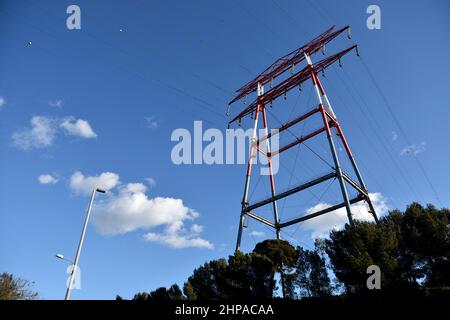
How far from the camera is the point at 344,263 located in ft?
70.0

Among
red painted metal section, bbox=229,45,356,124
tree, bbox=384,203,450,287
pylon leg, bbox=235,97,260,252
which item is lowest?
tree, bbox=384,203,450,287

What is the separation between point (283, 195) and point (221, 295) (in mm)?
10636

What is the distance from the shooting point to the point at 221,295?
2678 cm

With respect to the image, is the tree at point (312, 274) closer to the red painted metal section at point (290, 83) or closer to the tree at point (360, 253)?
the tree at point (360, 253)

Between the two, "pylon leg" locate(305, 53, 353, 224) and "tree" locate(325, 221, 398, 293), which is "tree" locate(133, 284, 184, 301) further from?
"pylon leg" locate(305, 53, 353, 224)

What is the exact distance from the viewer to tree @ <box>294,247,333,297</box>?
29.0 meters

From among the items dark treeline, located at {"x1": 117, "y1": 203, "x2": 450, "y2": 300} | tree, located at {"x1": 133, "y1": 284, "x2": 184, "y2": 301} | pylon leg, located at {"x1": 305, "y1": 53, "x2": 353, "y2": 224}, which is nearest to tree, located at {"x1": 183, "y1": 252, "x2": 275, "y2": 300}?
dark treeline, located at {"x1": 117, "y1": 203, "x2": 450, "y2": 300}

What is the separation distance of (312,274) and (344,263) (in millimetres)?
9671

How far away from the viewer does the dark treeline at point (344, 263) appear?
2112 cm

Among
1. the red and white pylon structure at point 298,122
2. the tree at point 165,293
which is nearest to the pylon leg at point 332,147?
the red and white pylon structure at point 298,122

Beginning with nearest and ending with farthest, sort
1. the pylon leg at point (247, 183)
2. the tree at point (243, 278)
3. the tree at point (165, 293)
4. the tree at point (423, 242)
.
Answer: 1. the tree at point (243, 278)
2. the tree at point (423, 242)
3. the pylon leg at point (247, 183)
4. the tree at point (165, 293)

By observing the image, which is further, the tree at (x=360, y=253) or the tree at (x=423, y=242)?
the tree at (x=423, y=242)

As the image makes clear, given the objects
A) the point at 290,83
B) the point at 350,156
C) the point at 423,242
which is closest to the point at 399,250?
the point at 423,242
